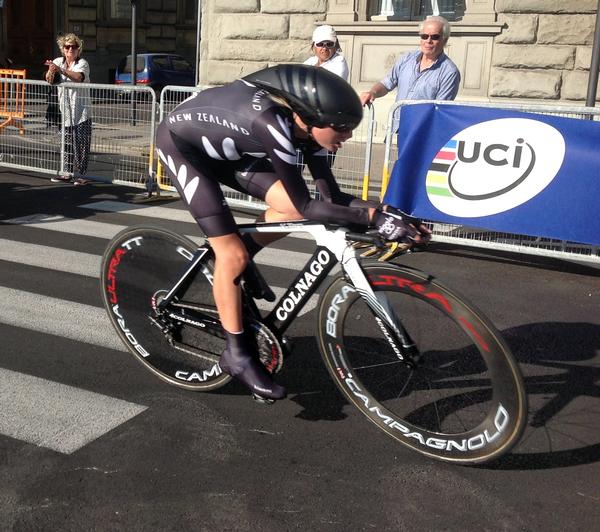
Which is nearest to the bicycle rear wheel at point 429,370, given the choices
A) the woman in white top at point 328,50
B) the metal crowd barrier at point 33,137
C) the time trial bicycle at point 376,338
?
the time trial bicycle at point 376,338

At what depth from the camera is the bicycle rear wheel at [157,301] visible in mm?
4070

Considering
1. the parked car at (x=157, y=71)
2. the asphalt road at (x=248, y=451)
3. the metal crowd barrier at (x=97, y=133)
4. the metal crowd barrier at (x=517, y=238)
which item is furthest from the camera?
the parked car at (x=157, y=71)

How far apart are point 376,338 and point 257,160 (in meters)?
1.02

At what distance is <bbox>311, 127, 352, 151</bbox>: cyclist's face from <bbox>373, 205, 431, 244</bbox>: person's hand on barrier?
1.20 feet

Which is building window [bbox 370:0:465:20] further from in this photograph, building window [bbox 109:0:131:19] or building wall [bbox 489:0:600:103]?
building window [bbox 109:0:131:19]

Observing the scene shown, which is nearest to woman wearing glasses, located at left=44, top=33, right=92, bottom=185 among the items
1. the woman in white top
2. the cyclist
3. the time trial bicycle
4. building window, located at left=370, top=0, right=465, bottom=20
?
the woman in white top

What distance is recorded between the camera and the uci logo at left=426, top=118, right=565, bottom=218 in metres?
6.83

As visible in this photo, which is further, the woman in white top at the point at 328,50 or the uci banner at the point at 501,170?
the woman in white top at the point at 328,50

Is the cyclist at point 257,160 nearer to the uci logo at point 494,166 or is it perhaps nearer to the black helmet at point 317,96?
the black helmet at point 317,96

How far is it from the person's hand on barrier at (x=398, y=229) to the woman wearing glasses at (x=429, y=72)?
4586 mm

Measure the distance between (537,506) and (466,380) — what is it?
575 millimetres

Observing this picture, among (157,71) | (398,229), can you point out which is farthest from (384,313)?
(157,71)

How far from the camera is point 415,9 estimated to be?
1508 cm

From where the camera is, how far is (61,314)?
5.44m
